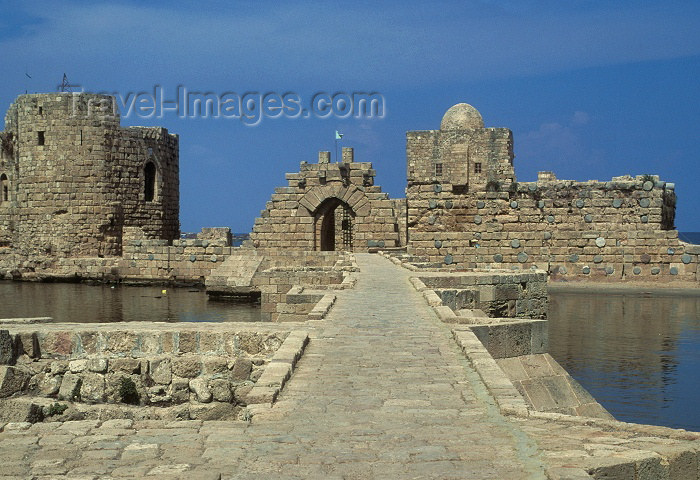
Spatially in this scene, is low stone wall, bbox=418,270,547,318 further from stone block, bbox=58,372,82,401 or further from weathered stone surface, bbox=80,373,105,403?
stone block, bbox=58,372,82,401

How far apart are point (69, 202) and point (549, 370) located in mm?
22144

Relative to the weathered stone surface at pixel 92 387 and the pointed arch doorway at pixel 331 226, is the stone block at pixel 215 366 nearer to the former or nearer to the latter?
the weathered stone surface at pixel 92 387

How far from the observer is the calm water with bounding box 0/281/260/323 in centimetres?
1794

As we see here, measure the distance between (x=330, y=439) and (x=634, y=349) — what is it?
951 cm

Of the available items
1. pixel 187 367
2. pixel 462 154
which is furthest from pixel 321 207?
pixel 187 367

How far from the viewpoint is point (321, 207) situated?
76.7ft

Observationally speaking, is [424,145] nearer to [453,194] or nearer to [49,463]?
[453,194]

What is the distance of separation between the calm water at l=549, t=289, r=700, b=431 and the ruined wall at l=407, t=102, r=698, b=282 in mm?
1035

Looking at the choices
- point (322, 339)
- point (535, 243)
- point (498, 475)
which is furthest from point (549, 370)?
point (535, 243)

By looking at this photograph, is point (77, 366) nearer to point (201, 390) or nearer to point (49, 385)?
point (49, 385)

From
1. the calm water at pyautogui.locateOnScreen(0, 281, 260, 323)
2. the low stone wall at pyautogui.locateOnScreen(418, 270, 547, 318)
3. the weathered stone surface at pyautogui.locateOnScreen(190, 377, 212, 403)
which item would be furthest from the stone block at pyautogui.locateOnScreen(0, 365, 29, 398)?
the calm water at pyautogui.locateOnScreen(0, 281, 260, 323)

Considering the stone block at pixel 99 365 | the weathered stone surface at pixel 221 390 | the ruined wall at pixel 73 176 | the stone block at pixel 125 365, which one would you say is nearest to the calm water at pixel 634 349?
the weathered stone surface at pixel 221 390

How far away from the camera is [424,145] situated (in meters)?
35.7

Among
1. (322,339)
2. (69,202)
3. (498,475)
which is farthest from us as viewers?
(69,202)
